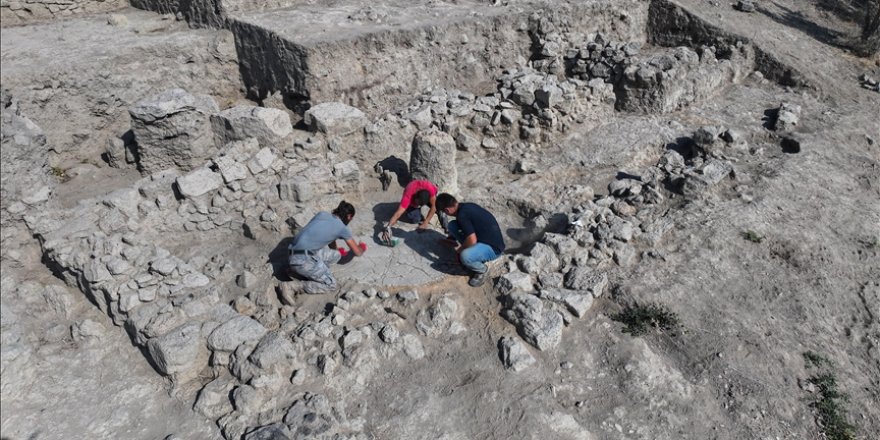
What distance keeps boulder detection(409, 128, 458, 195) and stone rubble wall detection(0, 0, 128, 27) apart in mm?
6376

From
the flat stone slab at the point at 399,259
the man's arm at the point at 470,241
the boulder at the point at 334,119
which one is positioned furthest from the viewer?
the boulder at the point at 334,119

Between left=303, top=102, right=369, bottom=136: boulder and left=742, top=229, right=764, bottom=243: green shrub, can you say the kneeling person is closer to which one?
left=303, top=102, right=369, bottom=136: boulder

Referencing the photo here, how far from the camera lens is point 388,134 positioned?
8234 millimetres

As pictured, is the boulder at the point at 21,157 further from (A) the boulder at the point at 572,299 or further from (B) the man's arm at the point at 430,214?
(A) the boulder at the point at 572,299

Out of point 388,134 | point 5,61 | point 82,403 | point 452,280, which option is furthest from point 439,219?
point 5,61

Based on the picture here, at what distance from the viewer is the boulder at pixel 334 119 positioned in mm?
7786

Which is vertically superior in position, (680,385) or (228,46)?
(228,46)

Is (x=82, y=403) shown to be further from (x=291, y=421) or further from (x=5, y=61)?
(x=5, y=61)

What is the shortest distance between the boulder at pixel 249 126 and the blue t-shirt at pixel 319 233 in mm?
2037

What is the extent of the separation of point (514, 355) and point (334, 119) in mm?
4194

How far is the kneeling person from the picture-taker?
240 inches

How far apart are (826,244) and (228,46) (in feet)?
28.6

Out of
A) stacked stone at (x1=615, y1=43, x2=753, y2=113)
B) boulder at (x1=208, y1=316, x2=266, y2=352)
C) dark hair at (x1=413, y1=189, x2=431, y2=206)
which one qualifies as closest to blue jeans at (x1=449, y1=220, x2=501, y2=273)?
dark hair at (x1=413, y1=189, x2=431, y2=206)

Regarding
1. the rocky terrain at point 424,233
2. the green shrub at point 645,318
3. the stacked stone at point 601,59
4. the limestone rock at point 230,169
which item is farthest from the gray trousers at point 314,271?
the stacked stone at point 601,59
